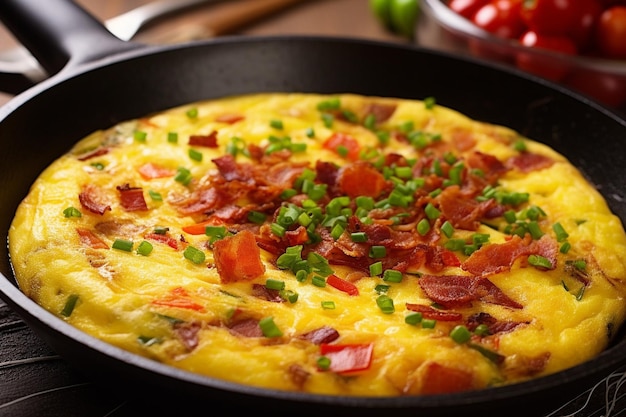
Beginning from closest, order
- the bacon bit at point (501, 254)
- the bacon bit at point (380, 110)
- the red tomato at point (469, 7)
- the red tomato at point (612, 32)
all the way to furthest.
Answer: the bacon bit at point (501, 254) → the bacon bit at point (380, 110) → the red tomato at point (612, 32) → the red tomato at point (469, 7)

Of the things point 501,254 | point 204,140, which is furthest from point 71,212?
point 501,254

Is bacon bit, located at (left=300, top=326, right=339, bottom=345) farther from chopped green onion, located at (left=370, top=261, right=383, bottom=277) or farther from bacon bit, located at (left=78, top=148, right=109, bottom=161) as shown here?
bacon bit, located at (left=78, top=148, right=109, bottom=161)

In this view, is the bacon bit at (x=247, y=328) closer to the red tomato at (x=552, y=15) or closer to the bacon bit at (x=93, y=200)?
the bacon bit at (x=93, y=200)

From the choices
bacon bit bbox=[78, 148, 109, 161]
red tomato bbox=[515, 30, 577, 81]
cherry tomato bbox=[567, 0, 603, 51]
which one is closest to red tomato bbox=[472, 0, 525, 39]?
red tomato bbox=[515, 30, 577, 81]

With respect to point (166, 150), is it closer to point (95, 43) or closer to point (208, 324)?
point (95, 43)

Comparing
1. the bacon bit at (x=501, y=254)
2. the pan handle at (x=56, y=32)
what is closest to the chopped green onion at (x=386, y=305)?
the bacon bit at (x=501, y=254)

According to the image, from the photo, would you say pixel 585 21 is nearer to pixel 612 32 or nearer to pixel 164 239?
pixel 612 32
